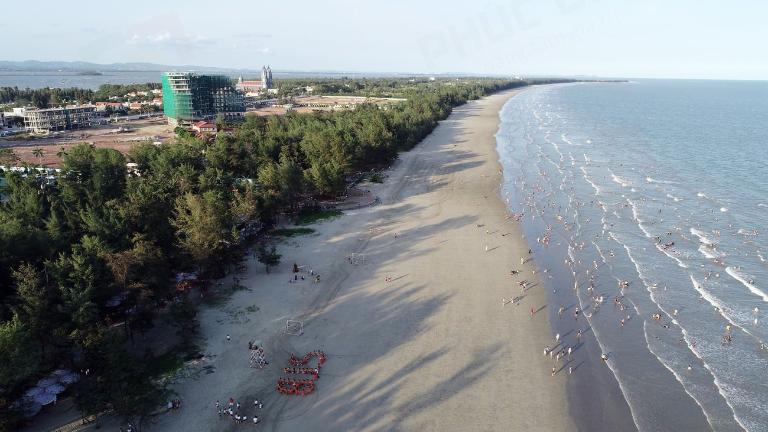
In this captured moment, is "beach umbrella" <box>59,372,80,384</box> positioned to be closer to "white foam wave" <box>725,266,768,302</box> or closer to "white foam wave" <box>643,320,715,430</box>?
"white foam wave" <box>643,320,715,430</box>

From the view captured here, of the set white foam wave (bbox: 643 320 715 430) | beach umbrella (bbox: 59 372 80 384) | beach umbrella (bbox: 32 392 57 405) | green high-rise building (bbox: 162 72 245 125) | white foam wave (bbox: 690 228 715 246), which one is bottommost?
white foam wave (bbox: 643 320 715 430)

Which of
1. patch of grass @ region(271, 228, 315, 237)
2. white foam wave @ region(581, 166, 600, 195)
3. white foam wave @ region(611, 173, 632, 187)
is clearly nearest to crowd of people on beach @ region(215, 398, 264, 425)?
patch of grass @ region(271, 228, 315, 237)

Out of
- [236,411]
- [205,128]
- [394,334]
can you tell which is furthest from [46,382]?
[205,128]

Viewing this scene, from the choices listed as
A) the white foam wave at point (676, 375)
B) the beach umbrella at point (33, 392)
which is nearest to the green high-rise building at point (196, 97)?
the beach umbrella at point (33, 392)

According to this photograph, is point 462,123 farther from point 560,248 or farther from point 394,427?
point 394,427

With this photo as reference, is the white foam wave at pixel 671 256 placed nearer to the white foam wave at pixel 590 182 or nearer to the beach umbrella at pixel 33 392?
the white foam wave at pixel 590 182

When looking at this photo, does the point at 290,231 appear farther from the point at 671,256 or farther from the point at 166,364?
the point at 671,256

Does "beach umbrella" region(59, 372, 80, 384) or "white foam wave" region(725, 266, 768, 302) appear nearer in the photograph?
"beach umbrella" region(59, 372, 80, 384)
